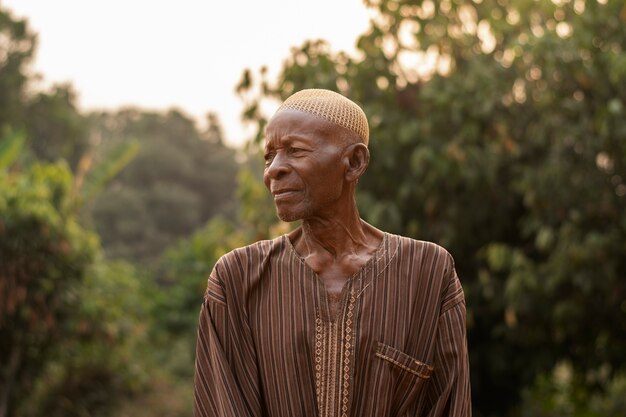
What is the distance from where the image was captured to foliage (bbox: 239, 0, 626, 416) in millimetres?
8008

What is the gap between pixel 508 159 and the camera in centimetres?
906

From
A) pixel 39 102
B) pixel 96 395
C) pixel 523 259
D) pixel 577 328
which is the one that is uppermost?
pixel 39 102

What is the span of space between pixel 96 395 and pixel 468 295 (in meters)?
6.60

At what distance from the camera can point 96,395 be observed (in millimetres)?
13977

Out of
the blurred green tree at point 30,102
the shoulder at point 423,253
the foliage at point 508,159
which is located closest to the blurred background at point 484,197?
the foliage at point 508,159

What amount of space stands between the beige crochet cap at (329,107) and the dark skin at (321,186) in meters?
0.02

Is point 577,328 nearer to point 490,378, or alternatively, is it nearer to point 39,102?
point 490,378

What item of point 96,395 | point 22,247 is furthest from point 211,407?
point 96,395

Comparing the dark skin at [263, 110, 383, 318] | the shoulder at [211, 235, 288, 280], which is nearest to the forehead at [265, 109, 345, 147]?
the dark skin at [263, 110, 383, 318]

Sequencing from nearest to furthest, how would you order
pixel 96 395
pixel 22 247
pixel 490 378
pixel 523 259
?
pixel 523 259 → pixel 490 378 → pixel 22 247 → pixel 96 395

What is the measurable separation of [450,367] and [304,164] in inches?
26.6

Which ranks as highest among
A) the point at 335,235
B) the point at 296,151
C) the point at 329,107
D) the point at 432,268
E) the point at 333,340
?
the point at 329,107

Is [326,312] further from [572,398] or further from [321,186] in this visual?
[572,398]

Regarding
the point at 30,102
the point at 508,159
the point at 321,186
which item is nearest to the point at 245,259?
the point at 321,186
